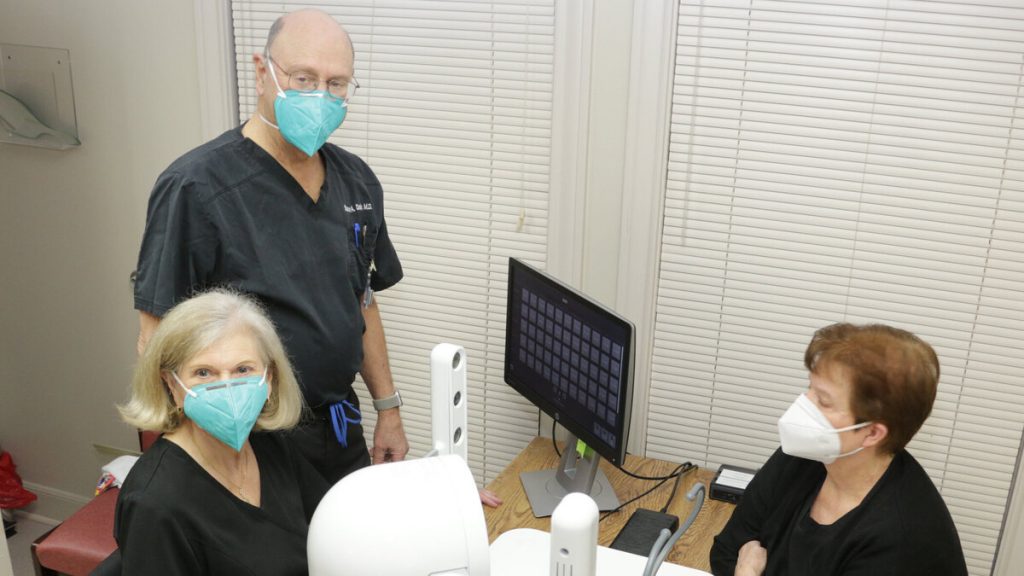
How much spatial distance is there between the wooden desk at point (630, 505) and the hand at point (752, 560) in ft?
0.53

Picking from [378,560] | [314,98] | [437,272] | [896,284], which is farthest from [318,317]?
[896,284]

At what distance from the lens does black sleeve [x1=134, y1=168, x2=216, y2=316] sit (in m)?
1.86

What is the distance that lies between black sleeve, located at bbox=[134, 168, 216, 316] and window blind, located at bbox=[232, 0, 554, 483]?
802 millimetres

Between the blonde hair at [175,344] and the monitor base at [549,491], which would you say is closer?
the blonde hair at [175,344]

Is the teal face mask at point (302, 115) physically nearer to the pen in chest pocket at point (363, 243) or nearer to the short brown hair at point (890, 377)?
the pen in chest pocket at point (363, 243)

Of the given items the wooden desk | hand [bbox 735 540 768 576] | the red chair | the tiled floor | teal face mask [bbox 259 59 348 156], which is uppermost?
teal face mask [bbox 259 59 348 156]

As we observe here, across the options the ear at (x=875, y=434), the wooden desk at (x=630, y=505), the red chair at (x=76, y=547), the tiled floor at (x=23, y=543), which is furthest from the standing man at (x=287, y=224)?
the tiled floor at (x=23, y=543)

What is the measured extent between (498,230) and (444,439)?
4.21ft

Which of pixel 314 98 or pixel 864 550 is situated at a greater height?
pixel 314 98

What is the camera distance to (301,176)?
2.01 metres

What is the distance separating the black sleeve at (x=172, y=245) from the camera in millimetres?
1856

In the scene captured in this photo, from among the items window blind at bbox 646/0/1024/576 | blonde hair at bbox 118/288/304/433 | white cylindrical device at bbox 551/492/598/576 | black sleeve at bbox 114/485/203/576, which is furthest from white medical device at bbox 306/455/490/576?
window blind at bbox 646/0/1024/576

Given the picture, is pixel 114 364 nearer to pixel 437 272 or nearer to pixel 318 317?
pixel 437 272

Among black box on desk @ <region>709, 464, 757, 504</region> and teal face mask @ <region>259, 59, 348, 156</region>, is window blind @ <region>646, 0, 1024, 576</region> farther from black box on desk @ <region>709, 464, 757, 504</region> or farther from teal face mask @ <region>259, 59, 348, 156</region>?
teal face mask @ <region>259, 59, 348, 156</region>
